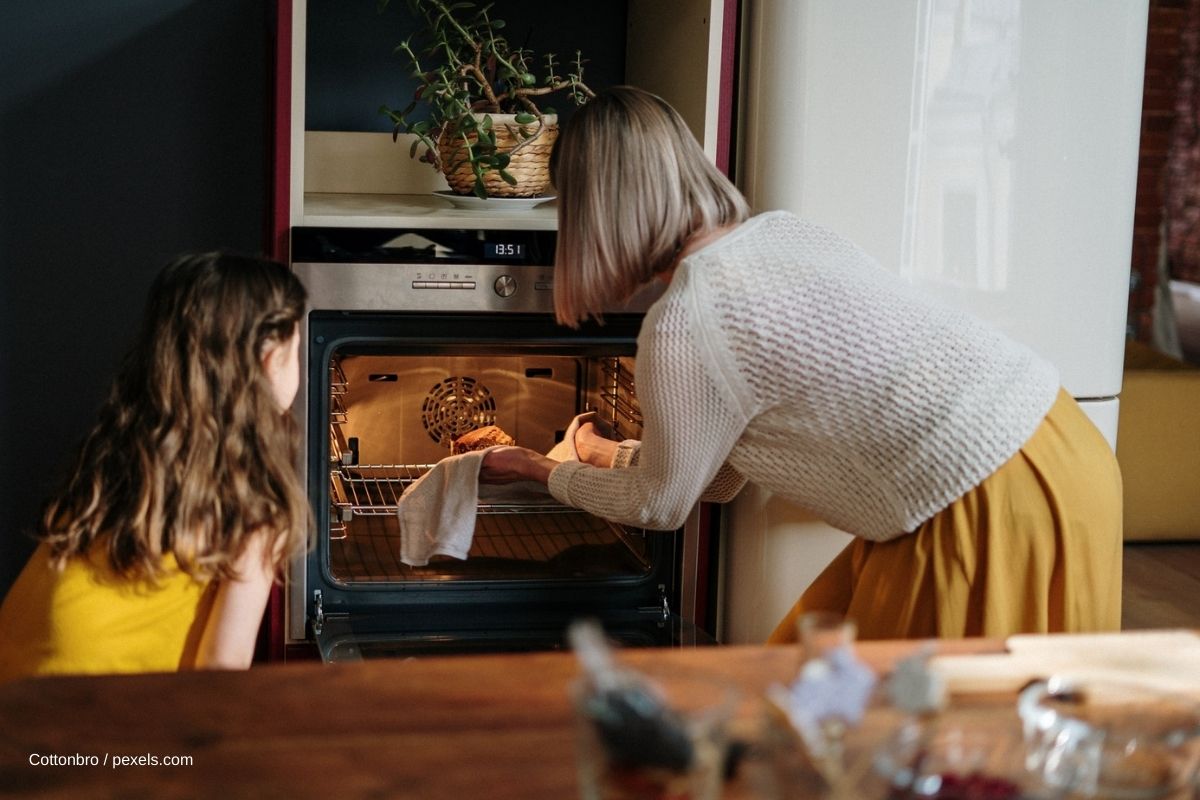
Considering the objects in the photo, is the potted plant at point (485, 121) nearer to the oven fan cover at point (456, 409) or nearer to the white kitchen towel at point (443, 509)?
the oven fan cover at point (456, 409)

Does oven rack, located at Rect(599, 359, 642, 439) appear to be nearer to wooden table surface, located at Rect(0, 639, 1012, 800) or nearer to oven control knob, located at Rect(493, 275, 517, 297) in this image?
oven control knob, located at Rect(493, 275, 517, 297)

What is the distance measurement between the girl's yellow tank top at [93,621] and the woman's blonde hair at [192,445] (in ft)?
0.07

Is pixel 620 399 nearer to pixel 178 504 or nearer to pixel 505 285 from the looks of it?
pixel 505 285

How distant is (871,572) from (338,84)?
1521 mm

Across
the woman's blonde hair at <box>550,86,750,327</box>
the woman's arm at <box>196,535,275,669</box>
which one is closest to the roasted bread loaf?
the woman's blonde hair at <box>550,86,750,327</box>

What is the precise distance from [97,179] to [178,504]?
1.50 metres

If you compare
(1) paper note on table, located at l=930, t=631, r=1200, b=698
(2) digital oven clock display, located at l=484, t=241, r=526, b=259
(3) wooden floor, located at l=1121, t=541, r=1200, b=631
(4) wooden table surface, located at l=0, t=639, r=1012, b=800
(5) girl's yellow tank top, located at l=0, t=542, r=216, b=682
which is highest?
(2) digital oven clock display, located at l=484, t=241, r=526, b=259

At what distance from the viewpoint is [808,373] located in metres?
1.71

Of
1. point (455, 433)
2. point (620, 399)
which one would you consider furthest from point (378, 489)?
point (620, 399)

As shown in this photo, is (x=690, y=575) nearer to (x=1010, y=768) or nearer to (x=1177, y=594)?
(x=1010, y=768)

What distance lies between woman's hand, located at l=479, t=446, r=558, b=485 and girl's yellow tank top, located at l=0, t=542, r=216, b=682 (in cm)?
70

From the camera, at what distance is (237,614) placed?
1478 millimetres

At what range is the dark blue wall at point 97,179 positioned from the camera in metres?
2.76

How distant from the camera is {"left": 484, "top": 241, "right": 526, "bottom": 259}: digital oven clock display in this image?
7.17 ft
